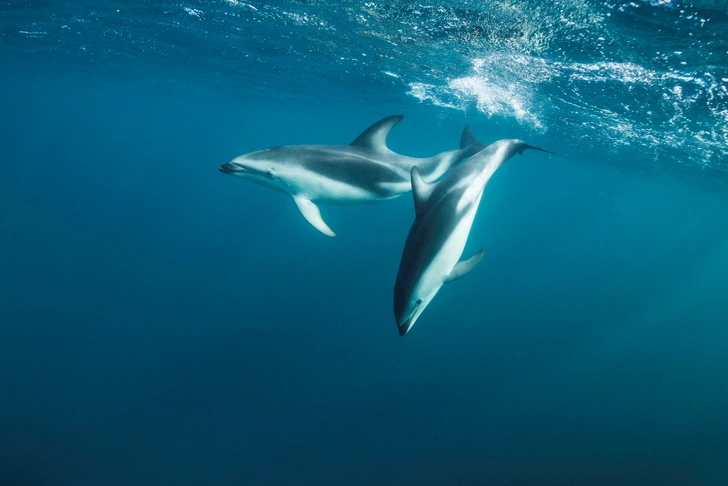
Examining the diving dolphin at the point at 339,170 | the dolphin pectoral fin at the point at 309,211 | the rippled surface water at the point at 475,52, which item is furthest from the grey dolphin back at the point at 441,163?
the rippled surface water at the point at 475,52

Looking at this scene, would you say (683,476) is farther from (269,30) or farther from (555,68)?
(269,30)

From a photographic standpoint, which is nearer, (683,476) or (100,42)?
(683,476)

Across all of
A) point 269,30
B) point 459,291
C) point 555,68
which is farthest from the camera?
point 459,291

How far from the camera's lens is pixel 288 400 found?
1703cm

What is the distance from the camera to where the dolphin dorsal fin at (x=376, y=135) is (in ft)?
25.1

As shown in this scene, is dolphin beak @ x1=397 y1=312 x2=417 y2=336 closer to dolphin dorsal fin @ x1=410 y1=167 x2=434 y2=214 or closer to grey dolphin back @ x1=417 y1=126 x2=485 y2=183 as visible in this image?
dolphin dorsal fin @ x1=410 y1=167 x2=434 y2=214

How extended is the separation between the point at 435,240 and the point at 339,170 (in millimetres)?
3395

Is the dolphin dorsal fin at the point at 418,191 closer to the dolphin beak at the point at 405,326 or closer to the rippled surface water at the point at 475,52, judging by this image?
the dolphin beak at the point at 405,326

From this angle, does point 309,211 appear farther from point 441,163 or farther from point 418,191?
point 418,191

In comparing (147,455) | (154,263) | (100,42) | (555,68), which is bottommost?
(154,263)

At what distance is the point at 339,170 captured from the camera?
7.42 m

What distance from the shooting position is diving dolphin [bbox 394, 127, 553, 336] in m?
4.29

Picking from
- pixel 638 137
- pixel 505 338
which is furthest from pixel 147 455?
pixel 638 137

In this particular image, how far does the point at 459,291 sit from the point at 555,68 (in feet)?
51.7
